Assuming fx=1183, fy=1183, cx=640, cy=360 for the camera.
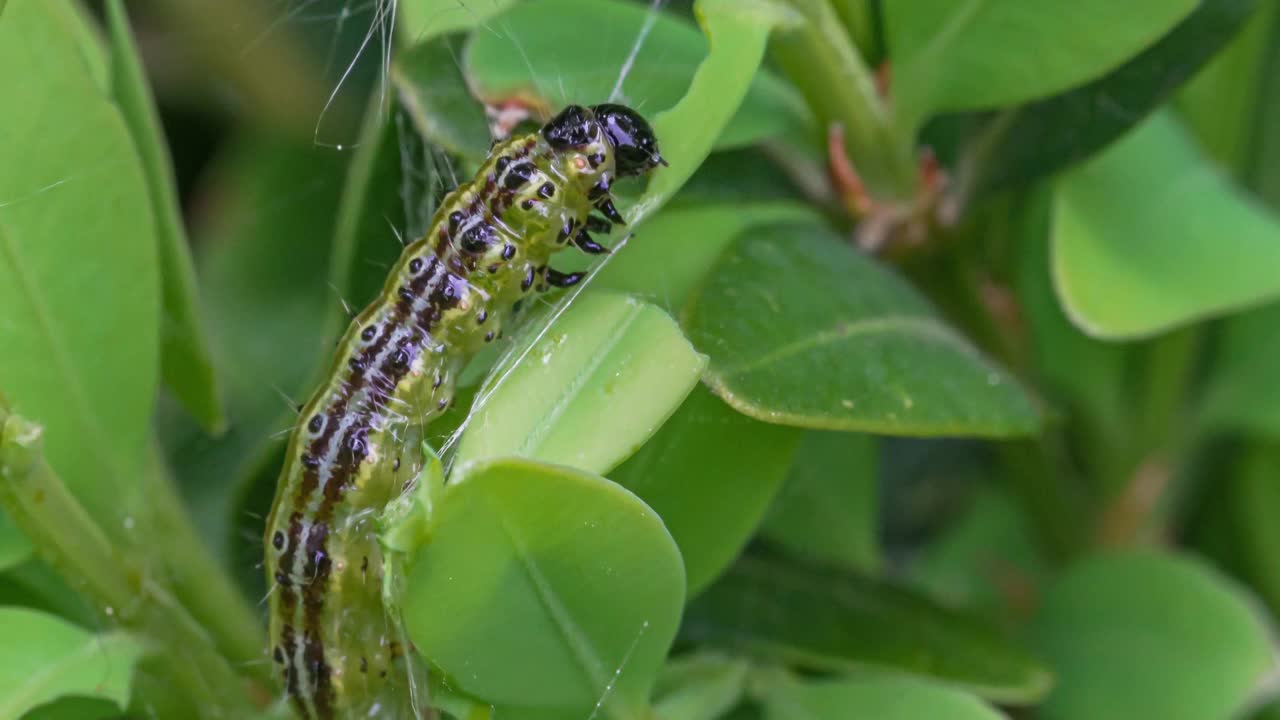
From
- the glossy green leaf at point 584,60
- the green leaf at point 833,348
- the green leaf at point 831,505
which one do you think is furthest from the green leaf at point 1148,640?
the glossy green leaf at point 584,60

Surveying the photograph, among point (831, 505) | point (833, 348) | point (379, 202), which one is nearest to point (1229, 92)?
point (831, 505)

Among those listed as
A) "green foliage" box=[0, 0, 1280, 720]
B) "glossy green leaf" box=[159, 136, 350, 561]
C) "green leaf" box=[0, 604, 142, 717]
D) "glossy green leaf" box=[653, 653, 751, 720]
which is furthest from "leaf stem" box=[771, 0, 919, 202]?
"glossy green leaf" box=[159, 136, 350, 561]

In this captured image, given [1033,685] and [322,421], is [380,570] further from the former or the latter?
[1033,685]

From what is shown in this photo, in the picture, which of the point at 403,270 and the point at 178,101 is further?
the point at 178,101

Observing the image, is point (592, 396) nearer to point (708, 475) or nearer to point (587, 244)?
point (708, 475)

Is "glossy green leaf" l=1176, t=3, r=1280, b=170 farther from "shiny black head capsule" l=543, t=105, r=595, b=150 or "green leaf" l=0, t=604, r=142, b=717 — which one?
"green leaf" l=0, t=604, r=142, b=717

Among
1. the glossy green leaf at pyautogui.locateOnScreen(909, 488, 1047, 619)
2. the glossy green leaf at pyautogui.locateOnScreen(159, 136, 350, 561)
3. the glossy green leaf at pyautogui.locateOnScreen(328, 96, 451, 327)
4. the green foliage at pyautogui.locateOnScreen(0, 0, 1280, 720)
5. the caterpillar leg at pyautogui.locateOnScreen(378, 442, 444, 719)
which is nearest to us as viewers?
the caterpillar leg at pyautogui.locateOnScreen(378, 442, 444, 719)

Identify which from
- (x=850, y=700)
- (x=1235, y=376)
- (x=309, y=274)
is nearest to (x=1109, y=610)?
(x=1235, y=376)
